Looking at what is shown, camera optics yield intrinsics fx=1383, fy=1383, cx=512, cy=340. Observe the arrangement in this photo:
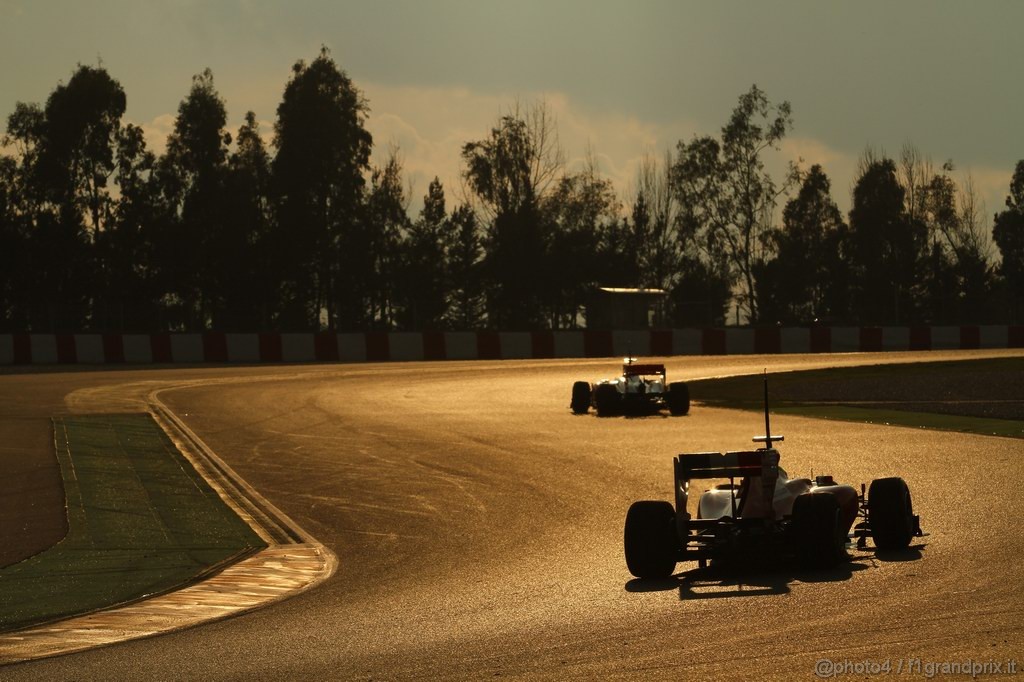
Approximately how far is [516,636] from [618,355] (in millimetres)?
37674

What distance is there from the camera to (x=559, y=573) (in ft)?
31.2

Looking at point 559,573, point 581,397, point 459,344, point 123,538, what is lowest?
point 559,573

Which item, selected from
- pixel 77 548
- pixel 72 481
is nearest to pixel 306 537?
pixel 77 548

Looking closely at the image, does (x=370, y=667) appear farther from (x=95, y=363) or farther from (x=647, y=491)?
(x=95, y=363)

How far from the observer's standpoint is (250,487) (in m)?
14.9

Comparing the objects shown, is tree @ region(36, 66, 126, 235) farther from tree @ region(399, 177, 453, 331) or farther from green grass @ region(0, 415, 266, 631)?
green grass @ region(0, 415, 266, 631)

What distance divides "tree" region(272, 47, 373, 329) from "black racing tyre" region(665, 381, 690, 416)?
43.2m

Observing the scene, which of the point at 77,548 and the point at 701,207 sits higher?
the point at 701,207

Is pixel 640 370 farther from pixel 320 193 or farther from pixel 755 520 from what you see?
pixel 320 193

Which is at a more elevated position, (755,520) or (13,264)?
(13,264)

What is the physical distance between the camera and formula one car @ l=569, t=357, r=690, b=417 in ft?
75.9

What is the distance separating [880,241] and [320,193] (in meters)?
31.9

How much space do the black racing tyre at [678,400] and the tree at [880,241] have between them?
54.8 metres

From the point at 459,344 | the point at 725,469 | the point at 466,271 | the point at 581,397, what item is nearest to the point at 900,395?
the point at 581,397
